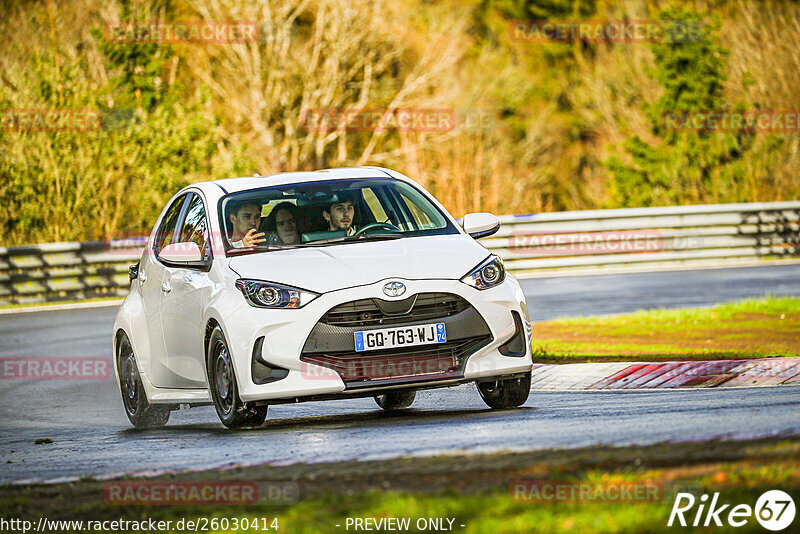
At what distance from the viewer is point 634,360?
12172 mm

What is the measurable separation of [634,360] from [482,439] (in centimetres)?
539

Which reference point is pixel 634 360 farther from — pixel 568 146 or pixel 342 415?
pixel 568 146

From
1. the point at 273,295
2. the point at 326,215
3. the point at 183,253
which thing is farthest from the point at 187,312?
the point at 326,215

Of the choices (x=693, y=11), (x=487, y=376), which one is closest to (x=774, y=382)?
(x=487, y=376)

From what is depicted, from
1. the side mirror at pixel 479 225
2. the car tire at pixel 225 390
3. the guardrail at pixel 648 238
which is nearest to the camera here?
the car tire at pixel 225 390

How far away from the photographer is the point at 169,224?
10.5 m

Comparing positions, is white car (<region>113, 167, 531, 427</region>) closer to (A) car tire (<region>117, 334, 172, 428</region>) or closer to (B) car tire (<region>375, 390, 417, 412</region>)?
(A) car tire (<region>117, 334, 172, 428</region>)

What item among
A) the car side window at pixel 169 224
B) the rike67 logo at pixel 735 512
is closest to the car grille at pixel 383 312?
the car side window at pixel 169 224

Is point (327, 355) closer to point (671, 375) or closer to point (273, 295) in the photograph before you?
point (273, 295)

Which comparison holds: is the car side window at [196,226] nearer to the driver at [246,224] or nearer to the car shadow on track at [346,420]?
the driver at [246,224]

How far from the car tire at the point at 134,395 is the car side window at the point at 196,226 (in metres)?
0.95

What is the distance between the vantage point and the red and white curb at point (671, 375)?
1064 cm

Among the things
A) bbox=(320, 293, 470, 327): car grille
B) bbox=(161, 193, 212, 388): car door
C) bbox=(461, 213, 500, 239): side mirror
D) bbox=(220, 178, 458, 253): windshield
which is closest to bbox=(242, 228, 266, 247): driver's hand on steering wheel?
bbox=(220, 178, 458, 253): windshield

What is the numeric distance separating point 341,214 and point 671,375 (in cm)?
312
